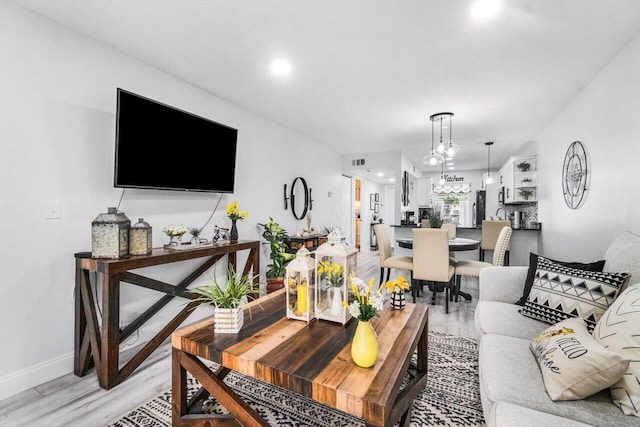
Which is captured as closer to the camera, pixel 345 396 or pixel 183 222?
pixel 345 396

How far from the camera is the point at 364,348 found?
1.16 m

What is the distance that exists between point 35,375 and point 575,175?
200 inches

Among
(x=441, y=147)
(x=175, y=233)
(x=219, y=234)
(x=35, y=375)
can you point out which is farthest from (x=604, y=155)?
(x=35, y=375)

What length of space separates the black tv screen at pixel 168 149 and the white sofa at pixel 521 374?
262 cm

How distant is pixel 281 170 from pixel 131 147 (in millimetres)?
2365

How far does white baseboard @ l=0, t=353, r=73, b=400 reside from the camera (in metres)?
1.83

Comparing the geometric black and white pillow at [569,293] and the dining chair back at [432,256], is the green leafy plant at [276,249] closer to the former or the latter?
the dining chair back at [432,256]

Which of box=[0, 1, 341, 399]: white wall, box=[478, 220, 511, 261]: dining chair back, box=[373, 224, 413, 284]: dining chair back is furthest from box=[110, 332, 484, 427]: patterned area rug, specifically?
box=[478, 220, 511, 261]: dining chair back

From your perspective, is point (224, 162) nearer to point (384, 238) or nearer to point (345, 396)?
point (384, 238)

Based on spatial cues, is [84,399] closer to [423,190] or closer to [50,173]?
[50,173]

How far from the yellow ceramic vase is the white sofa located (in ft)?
1.54

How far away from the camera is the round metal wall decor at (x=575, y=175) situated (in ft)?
9.89

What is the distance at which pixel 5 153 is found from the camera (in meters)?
1.84

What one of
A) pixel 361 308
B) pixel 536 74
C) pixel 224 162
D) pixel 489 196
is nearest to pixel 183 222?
pixel 224 162
